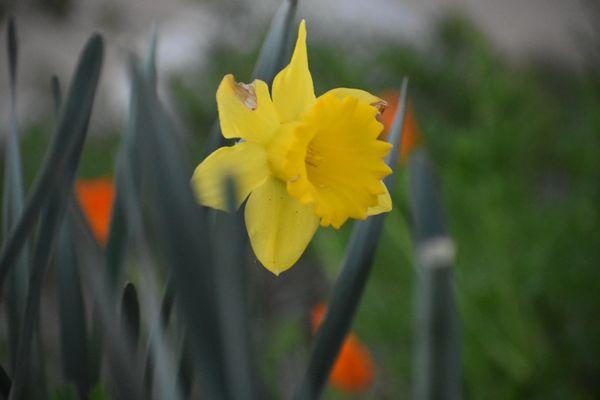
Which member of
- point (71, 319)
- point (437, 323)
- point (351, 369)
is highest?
point (437, 323)

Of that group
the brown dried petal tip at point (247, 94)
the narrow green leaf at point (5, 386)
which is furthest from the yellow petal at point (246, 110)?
the narrow green leaf at point (5, 386)

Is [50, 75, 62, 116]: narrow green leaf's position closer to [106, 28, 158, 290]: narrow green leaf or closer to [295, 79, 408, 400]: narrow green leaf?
[106, 28, 158, 290]: narrow green leaf

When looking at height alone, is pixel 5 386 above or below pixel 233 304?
below

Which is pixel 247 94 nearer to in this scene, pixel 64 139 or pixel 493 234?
pixel 64 139

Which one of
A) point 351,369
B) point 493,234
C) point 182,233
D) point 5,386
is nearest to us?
point 182,233

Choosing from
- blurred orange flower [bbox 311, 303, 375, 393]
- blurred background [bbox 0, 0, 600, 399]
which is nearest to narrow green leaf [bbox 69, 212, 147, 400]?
blurred background [bbox 0, 0, 600, 399]

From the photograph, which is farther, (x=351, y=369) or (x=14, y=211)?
(x=351, y=369)

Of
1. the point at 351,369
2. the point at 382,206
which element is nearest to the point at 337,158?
the point at 382,206
